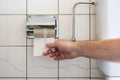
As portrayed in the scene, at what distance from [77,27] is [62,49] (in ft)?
1.24

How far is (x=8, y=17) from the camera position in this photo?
1344 mm

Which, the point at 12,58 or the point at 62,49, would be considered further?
the point at 12,58

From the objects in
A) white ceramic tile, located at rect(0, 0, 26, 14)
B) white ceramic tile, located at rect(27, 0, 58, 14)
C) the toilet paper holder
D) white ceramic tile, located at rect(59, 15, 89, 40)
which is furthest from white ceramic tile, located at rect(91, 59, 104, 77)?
white ceramic tile, located at rect(0, 0, 26, 14)

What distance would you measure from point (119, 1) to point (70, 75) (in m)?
0.54

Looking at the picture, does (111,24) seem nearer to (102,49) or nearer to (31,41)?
(102,49)

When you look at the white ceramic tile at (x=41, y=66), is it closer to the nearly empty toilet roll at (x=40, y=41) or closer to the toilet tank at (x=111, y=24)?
the nearly empty toilet roll at (x=40, y=41)

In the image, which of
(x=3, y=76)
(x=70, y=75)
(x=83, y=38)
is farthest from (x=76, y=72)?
(x=3, y=76)

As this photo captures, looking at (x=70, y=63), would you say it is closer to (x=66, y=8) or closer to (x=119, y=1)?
(x=66, y=8)

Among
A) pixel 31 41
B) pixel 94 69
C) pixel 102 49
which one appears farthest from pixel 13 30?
pixel 102 49

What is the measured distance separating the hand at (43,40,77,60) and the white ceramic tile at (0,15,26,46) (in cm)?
29

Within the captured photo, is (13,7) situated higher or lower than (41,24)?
higher

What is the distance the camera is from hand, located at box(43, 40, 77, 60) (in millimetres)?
959

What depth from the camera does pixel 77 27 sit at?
4.40ft

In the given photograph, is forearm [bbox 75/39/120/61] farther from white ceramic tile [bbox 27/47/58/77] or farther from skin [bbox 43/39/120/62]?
white ceramic tile [bbox 27/47/58/77]
